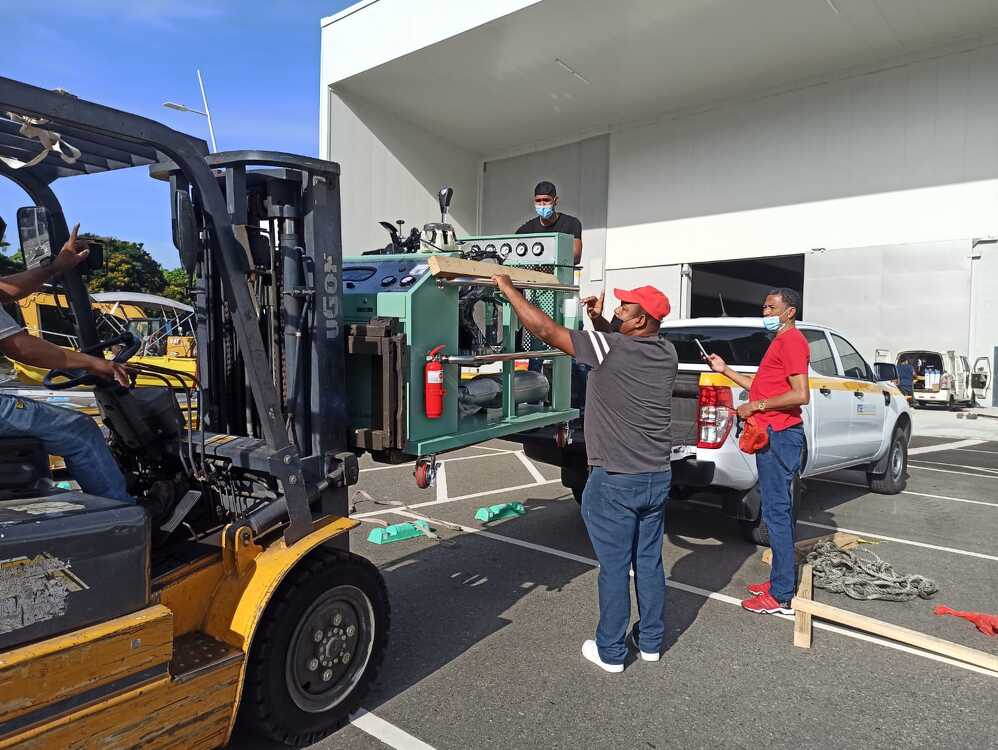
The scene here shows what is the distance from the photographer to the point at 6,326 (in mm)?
2350

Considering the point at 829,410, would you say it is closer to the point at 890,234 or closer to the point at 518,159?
the point at 890,234

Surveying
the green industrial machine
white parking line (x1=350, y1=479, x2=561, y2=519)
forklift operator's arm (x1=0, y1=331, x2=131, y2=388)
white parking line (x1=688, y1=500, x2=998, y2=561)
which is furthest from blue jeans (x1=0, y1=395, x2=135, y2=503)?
white parking line (x1=688, y1=500, x2=998, y2=561)

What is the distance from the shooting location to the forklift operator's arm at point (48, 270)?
2855 millimetres

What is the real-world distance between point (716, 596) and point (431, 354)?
271 centimetres

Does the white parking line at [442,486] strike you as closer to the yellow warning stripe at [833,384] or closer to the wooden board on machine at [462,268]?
the yellow warning stripe at [833,384]

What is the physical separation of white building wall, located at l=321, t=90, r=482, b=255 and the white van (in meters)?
14.8

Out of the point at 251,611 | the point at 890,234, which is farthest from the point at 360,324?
the point at 890,234

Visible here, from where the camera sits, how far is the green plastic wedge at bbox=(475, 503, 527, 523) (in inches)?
262

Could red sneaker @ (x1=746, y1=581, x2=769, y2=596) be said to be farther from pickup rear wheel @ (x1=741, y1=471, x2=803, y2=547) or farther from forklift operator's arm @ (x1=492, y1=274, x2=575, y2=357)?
forklift operator's arm @ (x1=492, y1=274, x2=575, y2=357)

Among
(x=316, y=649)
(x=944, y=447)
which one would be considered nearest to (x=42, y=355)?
(x=316, y=649)

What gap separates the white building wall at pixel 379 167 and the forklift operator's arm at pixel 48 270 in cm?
1609

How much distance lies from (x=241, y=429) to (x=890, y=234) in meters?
18.2

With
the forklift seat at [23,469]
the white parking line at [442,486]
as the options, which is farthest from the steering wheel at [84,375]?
the white parking line at [442,486]

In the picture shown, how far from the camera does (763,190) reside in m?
19.4
